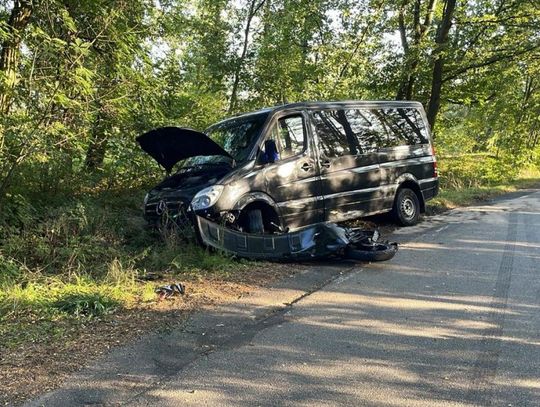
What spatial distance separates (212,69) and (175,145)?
7.24m

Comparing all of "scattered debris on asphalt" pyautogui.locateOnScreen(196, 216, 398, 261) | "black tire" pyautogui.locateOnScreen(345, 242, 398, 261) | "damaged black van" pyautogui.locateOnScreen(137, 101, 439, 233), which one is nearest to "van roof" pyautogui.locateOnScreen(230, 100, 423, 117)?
"damaged black van" pyautogui.locateOnScreen(137, 101, 439, 233)

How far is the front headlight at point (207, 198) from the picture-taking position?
6.70m

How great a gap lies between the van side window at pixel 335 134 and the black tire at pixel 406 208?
1.46 meters

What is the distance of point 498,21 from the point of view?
55.0 feet

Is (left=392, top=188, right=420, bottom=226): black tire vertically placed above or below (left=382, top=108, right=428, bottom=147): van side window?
below

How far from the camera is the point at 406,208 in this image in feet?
32.3

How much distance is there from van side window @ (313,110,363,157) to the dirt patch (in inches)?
116

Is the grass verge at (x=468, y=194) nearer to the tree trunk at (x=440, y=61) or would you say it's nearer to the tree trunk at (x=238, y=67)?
the tree trunk at (x=440, y=61)

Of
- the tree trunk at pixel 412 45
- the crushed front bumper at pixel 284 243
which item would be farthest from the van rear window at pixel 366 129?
the tree trunk at pixel 412 45

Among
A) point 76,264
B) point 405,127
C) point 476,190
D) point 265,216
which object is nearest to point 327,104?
point 405,127

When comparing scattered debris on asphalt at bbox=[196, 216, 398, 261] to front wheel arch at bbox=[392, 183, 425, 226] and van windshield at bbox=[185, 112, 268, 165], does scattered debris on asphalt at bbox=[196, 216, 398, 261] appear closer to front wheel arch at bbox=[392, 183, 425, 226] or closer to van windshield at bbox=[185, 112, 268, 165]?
van windshield at bbox=[185, 112, 268, 165]

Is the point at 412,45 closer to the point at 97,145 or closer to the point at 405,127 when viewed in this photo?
the point at 405,127

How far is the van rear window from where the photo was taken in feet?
27.3

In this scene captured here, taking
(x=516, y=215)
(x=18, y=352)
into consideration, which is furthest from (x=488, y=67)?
(x=18, y=352)
